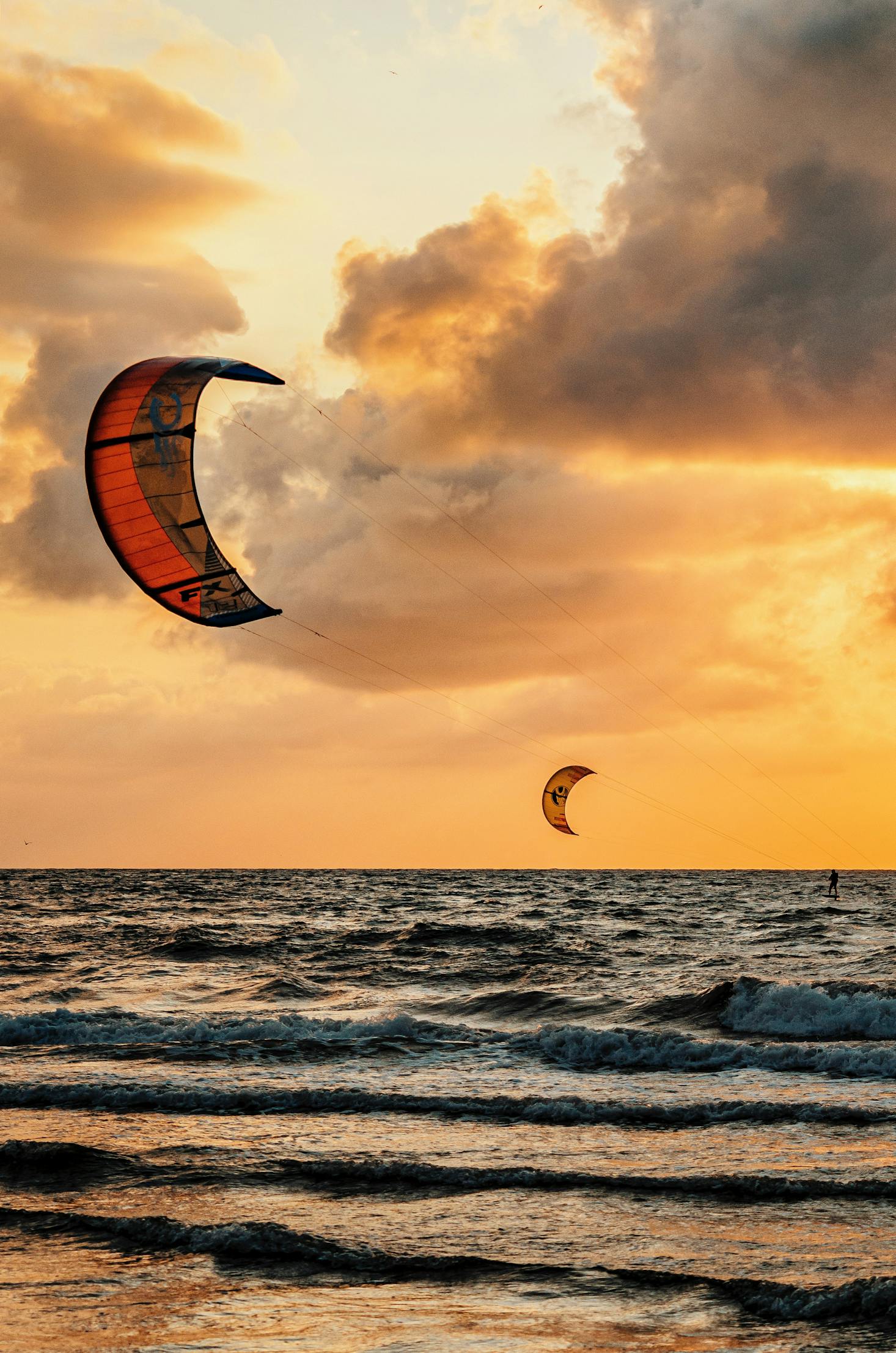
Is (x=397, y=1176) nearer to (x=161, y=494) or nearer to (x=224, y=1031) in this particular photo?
(x=224, y=1031)

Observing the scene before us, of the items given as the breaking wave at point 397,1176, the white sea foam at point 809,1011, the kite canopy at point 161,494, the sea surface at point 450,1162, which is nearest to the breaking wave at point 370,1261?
the sea surface at point 450,1162

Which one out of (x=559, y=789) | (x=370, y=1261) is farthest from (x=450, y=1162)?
(x=559, y=789)

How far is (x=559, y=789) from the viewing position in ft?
154

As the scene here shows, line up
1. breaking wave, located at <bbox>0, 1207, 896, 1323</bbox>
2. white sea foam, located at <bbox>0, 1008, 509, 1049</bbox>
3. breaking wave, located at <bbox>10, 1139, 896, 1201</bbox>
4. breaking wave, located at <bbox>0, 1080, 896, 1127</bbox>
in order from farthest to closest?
white sea foam, located at <bbox>0, 1008, 509, 1049</bbox> < breaking wave, located at <bbox>0, 1080, 896, 1127</bbox> < breaking wave, located at <bbox>10, 1139, 896, 1201</bbox> < breaking wave, located at <bbox>0, 1207, 896, 1323</bbox>

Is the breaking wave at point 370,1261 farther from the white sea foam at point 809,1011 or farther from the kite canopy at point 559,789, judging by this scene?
the kite canopy at point 559,789

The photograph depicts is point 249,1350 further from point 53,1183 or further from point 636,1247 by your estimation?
point 53,1183

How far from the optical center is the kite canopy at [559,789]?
4678cm

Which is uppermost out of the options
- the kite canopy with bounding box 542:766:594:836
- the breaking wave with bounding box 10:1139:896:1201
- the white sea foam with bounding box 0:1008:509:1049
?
the kite canopy with bounding box 542:766:594:836

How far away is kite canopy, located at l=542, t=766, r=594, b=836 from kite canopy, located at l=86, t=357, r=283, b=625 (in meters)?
34.6

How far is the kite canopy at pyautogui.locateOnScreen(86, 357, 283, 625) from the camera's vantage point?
41.9 feet

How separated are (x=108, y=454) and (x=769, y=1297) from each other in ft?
33.6

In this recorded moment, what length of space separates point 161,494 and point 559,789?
3541cm

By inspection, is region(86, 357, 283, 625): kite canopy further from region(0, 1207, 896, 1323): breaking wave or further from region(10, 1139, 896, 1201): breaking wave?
region(0, 1207, 896, 1323): breaking wave

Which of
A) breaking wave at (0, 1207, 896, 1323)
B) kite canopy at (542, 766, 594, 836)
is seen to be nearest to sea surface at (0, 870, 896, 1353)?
breaking wave at (0, 1207, 896, 1323)
